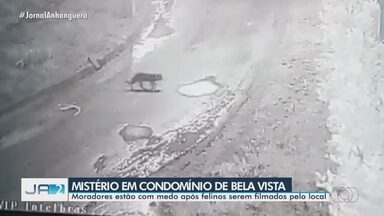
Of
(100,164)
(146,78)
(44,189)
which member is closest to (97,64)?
(146,78)

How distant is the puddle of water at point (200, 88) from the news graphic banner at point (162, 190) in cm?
26

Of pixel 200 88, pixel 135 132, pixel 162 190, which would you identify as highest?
pixel 200 88

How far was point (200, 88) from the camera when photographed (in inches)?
60.7

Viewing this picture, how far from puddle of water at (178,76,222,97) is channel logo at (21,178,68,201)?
0.46 metres

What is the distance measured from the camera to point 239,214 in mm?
1534

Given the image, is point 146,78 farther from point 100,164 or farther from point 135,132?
point 100,164

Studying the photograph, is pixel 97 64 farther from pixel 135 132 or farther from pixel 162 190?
pixel 162 190

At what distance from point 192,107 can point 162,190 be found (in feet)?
0.87

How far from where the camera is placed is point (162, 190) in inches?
61.1

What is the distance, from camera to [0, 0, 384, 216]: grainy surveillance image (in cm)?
149

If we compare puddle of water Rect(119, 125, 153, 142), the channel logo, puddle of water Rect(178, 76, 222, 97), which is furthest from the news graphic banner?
puddle of water Rect(178, 76, 222, 97)

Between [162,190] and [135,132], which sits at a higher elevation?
[135,132]

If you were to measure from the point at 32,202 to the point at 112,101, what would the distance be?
40 cm

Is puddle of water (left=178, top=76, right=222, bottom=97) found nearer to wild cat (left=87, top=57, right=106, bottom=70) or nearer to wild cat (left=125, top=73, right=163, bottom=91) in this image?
wild cat (left=125, top=73, right=163, bottom=91)
